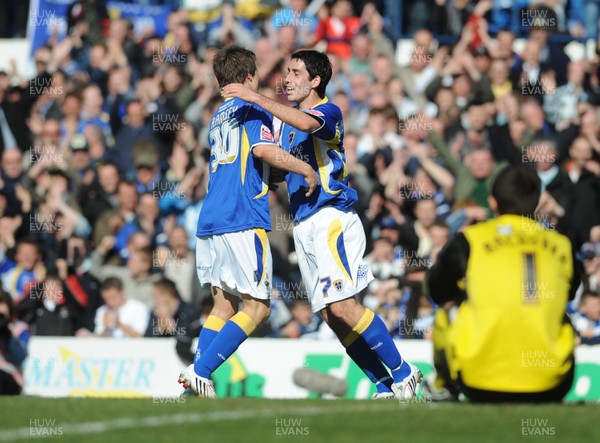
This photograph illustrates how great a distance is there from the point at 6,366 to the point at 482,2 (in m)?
8.12

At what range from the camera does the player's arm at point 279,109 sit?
8.30m

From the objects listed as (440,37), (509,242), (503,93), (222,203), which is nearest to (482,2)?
(440,37)

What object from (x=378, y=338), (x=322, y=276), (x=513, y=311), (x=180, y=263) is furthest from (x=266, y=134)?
(x=180, y=263)

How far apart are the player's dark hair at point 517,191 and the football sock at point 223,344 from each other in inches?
99.3

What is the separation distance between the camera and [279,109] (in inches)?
327

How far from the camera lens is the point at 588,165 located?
535 inches

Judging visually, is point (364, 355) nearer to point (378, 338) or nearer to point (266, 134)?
point (378, 338)

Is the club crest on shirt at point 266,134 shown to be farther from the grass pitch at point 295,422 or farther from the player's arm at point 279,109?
the grass pitch at point 295,422

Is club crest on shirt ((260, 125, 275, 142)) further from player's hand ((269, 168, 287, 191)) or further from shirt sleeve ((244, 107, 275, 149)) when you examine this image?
player's hand ((269, 168, 287, 191))

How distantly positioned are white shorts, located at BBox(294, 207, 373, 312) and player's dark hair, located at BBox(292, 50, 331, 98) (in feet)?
3.08

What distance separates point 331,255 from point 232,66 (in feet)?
4.97

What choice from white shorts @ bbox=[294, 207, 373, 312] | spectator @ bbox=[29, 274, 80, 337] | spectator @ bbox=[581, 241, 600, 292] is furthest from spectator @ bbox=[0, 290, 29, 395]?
spectator @ bbox=[581, 241, 600, 292]

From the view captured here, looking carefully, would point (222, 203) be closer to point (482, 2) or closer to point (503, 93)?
point (503, 93)

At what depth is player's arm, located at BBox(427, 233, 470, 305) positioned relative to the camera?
21.6 ft
